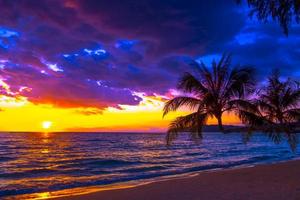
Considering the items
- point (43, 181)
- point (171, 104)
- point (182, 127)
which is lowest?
point (43, 181)

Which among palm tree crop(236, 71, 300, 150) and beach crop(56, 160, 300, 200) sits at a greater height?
palm tree crop(236, 71, 300, 150)

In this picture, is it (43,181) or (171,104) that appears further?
(43,181)

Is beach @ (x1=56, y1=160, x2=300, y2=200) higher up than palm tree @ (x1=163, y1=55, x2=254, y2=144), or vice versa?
palm tree @ (x1=163, y1=55, x2=254, y2=144)

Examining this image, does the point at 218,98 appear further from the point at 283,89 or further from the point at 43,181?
the point at 43,181

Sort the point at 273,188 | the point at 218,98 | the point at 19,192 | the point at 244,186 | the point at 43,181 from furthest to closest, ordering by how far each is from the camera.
A: the point at 43,181 → the point at 19,192 → the point at 244,186 → the point at 273,188 → the point at 218,98

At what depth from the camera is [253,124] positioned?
456 inches

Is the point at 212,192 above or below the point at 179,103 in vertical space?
below

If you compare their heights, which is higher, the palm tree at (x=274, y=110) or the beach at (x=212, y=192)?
the palm tree at (x=274, y=110)

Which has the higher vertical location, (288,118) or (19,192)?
(288,118)

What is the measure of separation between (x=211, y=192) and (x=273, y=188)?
6.70 feet

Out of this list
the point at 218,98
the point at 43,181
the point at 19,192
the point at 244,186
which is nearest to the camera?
the point at 218,98

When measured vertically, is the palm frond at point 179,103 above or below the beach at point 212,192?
above

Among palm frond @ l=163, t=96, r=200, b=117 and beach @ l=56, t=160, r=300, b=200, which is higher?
palm frond @ l=163, t=96, r=200, b=117

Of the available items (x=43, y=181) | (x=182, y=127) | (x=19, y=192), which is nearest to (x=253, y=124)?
(x=182, y=127)
